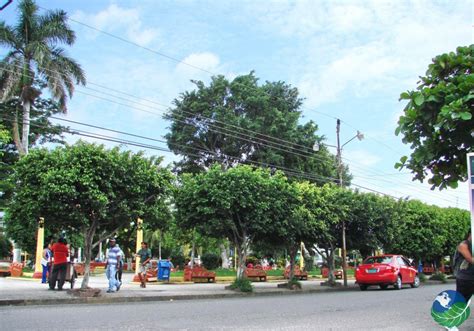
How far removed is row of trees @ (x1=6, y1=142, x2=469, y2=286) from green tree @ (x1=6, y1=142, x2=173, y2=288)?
0.03 m

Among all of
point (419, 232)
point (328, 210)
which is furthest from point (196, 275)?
point (419, 232)

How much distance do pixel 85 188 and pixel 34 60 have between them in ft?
56.6

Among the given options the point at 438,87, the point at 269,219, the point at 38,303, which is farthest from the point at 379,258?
the point at 438,87

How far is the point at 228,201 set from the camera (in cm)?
1973

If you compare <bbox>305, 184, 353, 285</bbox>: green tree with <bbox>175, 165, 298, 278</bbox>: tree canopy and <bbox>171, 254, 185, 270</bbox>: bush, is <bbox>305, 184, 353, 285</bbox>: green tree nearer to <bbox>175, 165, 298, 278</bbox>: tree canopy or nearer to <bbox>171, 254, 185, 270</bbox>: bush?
<bbox>175, 165, 298, 278</bbox>: tree canopy

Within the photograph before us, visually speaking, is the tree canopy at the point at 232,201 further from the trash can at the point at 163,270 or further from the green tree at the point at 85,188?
the trash can at the point at 163,270

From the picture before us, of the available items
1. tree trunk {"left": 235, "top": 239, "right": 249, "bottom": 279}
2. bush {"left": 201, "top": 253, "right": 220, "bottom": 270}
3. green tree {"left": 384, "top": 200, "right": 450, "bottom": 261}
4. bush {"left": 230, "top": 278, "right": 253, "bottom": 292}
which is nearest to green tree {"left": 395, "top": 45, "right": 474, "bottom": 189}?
bush {"left": 230, "top": 278, "right": 253, "bottom": 292}

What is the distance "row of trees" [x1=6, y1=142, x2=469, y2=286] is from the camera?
15.6 m

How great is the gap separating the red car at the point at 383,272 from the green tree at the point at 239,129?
51.0ft

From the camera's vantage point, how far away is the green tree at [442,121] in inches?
293

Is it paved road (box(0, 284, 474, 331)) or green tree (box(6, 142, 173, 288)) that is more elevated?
green tree (box(6, 142, 173, 288))

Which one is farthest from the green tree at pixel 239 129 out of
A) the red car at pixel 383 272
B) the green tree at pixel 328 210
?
the red car at pixel 383 272

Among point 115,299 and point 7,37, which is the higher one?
point 7,37

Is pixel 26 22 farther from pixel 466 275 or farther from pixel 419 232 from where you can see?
pixel 466 275
